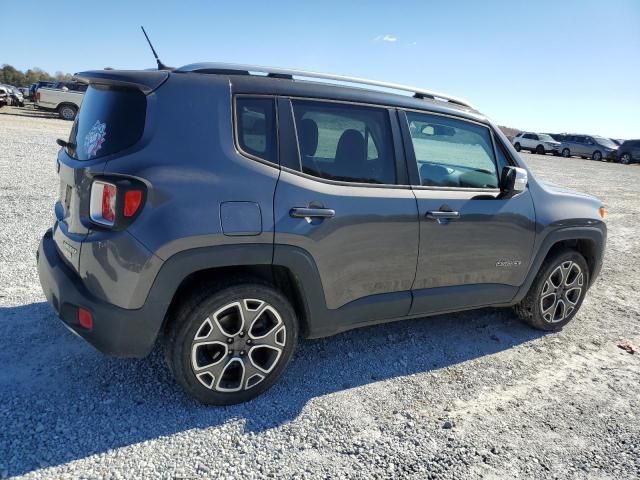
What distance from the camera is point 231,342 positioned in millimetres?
2828

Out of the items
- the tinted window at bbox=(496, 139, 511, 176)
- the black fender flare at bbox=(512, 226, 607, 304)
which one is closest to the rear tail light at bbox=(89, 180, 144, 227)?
the tinted window at bbox=(496, 139, 511, 176)

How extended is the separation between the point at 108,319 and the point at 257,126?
1.32 meters

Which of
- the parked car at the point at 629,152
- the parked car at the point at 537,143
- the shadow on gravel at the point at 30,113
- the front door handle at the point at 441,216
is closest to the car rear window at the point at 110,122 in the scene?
the front door handle at the point at 441,216

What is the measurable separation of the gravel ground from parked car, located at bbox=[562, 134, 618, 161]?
116 feet

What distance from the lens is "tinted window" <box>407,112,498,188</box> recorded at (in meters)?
3.39

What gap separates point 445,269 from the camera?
137 inches

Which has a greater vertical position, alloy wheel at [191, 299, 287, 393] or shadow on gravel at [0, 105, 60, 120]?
alloy wheel at [191, 299, 287, 393]

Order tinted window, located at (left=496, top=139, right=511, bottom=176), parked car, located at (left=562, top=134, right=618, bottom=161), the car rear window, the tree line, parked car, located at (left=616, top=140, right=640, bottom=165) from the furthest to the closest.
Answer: the tree line
parked car, located at (left=562, top=134, right=618, bottom=161)
parked car, located at (left=616, top=140, right=640, bottom=165)
tinted window, located at (left=496, top=139, right=511, bottom=176)
the car rear window

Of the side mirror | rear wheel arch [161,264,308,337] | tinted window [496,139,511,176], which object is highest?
tinted window [496,139,511,176]

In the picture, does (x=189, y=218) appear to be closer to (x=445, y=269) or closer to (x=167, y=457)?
(x=167, y=457)

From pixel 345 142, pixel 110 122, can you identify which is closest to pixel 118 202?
pixel 110 122

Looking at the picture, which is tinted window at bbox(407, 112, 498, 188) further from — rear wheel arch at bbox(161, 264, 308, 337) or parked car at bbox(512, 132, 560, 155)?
parked car at bbox(512, 132, 560, 155)

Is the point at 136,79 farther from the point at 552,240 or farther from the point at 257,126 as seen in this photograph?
the point at 552,240

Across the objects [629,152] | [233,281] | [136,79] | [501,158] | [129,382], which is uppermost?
[136,79]
